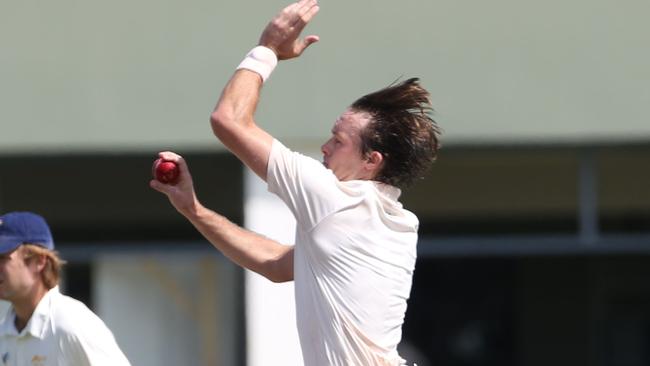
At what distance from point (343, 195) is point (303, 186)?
0.12 metres

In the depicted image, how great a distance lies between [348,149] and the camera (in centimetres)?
379

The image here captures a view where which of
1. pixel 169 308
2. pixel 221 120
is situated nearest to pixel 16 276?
pixel 221 120

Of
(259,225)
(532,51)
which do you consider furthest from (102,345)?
(532,51)

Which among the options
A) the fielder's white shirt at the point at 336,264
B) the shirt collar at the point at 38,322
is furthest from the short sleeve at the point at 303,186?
the shirt collar at the point at 38,322

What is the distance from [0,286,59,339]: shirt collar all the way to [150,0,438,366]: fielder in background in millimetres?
940

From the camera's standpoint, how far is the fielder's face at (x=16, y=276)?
15.7 ft

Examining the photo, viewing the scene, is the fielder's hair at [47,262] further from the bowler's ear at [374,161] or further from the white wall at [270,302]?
the white wall at [270,302]

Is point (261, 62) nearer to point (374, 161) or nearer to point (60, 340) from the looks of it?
point (374, 161)

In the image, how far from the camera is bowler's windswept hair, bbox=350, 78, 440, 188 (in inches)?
149

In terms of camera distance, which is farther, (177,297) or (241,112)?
(177,297)

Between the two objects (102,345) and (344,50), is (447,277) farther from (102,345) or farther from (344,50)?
(102,345)

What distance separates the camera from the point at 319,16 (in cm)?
833

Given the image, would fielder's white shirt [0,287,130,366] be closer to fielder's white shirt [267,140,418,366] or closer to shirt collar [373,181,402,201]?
fielder's white shirt [267,140,418,366]

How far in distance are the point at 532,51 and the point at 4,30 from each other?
127 inches
